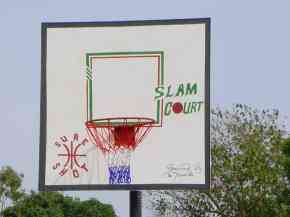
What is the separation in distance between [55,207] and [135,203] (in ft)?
137

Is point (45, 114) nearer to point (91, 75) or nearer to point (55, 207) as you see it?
point (91, 75)

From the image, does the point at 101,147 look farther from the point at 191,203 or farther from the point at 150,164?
the point at 191,203

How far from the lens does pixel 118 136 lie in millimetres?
10953

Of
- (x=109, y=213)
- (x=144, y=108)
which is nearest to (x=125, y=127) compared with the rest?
(x=144, y=108)

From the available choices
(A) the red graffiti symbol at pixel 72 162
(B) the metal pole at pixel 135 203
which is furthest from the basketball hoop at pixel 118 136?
(B) the metal pole at pixel 135 203

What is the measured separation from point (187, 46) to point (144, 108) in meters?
0.83

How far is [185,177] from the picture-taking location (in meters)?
10.7

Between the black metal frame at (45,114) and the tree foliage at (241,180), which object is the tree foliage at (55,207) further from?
the black metal frame at (45,114)

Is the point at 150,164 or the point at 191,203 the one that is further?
the point at 191,203
